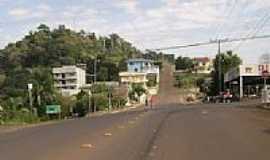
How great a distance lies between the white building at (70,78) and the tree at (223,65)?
1154 inches

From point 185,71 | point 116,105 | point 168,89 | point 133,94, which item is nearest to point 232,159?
point 116,105

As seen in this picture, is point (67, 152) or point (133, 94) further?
point (133, 94)

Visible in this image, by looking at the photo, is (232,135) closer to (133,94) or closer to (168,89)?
(133,94)

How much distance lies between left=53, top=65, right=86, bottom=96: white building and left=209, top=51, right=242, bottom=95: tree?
2932cm

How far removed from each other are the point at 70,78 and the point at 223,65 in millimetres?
35715

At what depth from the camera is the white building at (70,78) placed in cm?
13750

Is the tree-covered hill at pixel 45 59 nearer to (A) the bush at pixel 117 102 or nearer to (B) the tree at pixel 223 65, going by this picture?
(A) the bush at pixel 117 102

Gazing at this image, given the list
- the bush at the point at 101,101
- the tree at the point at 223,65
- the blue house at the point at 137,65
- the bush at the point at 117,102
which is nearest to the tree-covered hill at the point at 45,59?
the blue house at the point at 137,65

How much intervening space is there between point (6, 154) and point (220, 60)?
11719 cm

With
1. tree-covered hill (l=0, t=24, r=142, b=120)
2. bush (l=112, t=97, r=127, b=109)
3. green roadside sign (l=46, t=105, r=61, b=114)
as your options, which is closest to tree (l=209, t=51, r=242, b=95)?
bush (l=112, t=97, r=127, b=109)

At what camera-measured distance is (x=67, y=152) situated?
1766 centimetres

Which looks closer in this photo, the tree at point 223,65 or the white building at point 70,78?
the tree at point 223,65

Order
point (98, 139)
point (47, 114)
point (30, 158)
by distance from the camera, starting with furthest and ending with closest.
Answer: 1. point (47, 114)
2. point (98, 139)
3. point (30, 158)

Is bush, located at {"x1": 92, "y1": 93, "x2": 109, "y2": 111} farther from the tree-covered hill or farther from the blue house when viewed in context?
the blue house
